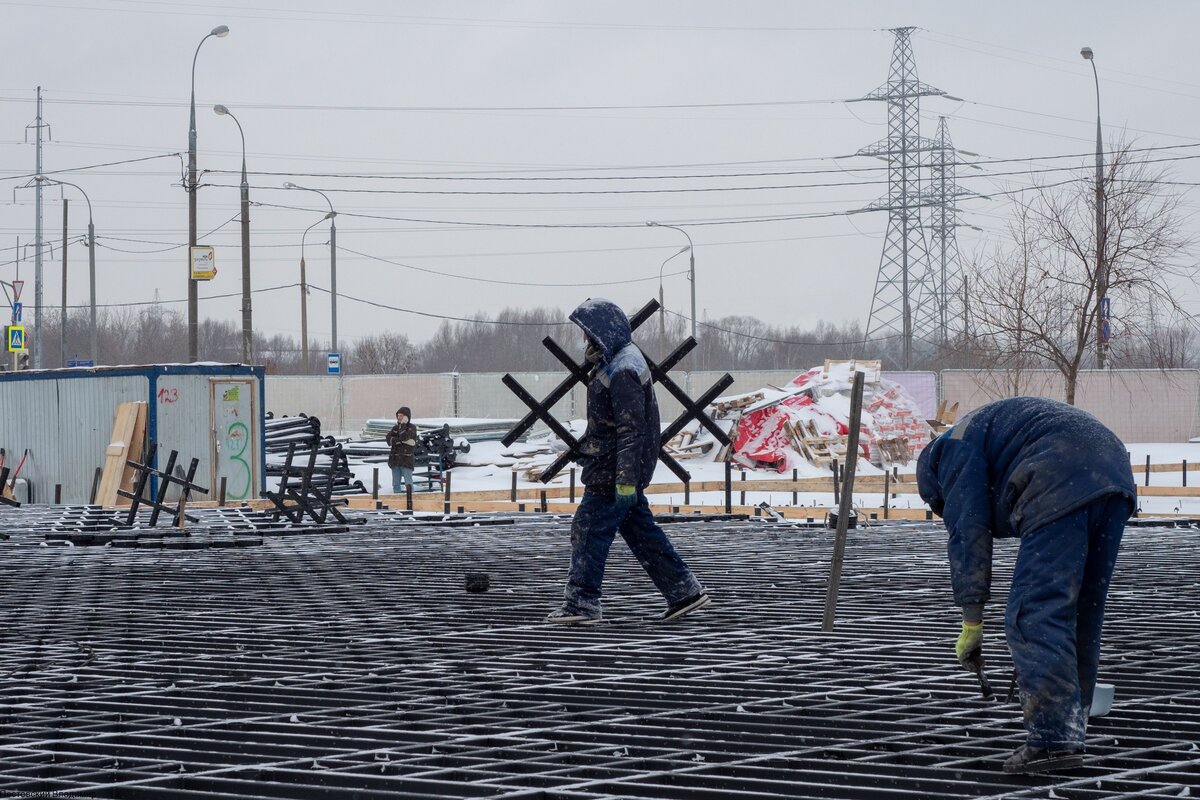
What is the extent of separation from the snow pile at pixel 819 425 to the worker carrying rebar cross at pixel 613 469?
20.1 meters

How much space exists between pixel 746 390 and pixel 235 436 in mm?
23882

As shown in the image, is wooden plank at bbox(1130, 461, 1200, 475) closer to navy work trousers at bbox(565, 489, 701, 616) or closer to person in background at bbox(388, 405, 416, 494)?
person in background at bbox(388, 405, 416, 494)

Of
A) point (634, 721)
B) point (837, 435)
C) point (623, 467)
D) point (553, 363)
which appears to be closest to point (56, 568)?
point (623, 467)

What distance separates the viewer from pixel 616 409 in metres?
7.70

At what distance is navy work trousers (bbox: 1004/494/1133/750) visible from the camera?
4480mm

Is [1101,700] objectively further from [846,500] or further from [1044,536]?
[846,500]

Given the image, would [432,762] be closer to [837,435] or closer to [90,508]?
[90,508]

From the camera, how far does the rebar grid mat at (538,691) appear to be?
4762 millimetres

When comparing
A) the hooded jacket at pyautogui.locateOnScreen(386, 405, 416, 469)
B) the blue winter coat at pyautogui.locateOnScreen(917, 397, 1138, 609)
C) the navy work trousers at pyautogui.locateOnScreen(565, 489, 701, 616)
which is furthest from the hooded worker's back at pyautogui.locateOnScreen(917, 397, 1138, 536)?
the hooded jacket at pyautogui.locateOnScreen(386, 405, 416, 469)

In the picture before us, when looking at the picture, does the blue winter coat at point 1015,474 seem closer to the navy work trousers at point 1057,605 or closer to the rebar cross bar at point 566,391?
the navy work trousers at point 1057,605

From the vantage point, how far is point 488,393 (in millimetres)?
42969

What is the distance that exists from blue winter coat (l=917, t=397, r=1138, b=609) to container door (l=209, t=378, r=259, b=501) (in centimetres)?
1838

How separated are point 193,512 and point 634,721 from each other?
14.1 m

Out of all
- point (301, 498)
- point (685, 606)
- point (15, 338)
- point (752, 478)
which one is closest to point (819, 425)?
point (752, 478)
